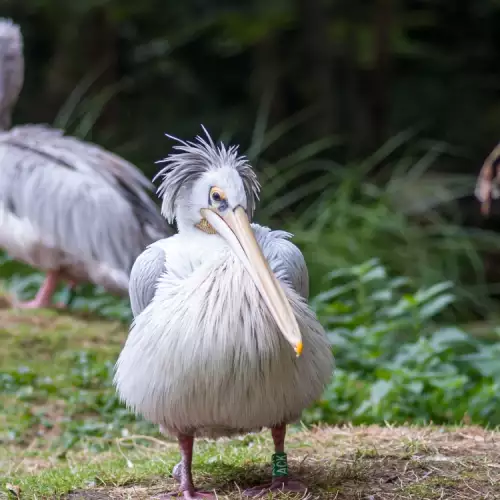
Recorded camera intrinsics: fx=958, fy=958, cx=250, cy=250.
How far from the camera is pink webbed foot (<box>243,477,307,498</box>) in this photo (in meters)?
3.20

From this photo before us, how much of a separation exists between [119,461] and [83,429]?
0.90 metres

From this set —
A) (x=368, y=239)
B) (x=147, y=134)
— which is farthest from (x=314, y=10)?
(x=368, y=239)

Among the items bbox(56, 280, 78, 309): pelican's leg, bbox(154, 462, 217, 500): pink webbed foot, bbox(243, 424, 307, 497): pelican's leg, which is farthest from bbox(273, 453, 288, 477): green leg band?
bbox(56, 280, 78, 309): pelican's leg

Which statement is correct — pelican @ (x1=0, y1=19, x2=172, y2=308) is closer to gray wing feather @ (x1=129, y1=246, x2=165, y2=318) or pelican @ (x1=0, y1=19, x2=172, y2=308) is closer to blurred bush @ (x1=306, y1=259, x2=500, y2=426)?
blurred bush @ (x1=306, y1=259, x2=500, y2=426)

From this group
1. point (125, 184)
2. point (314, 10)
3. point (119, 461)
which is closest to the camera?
point (119, 461)

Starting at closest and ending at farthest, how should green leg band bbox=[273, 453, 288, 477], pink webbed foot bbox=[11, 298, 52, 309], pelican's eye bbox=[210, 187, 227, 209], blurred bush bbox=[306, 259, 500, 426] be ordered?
pelican's eye bbox=[210, 187, 227, 209] → green leg band bbox=[273, 453, 288, 477] → blurred bush bbox=[306, 259, 500, 426] → pink webbed foot bbox=[11, 298, 52, 309]

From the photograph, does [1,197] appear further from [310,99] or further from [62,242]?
[310,99]

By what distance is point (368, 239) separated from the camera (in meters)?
8.50

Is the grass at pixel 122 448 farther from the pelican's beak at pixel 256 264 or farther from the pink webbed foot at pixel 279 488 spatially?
the pelican's beak at pixel 256 264

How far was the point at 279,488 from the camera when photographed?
3240 millimetres

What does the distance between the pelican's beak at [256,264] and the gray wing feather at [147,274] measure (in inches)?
9.1

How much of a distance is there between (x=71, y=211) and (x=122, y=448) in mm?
2687

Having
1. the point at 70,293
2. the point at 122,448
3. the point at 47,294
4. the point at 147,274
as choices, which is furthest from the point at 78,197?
the point at 147,274

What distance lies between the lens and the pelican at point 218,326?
9.78ft
